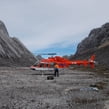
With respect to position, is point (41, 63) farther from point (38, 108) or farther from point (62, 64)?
point (38, 108)

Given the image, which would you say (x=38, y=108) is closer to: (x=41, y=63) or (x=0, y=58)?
(x=41, y=63)

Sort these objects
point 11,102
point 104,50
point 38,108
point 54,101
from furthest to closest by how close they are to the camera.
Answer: point 104,50
point 54,101
point 11,102
point 38,108

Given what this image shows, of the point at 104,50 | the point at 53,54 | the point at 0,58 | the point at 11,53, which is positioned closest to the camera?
the point at 53,54

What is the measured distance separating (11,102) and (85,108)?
13.6ft

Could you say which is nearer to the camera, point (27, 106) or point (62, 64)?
point (27, 106)

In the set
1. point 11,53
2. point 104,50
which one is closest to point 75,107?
point 11,53

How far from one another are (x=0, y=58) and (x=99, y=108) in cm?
12296

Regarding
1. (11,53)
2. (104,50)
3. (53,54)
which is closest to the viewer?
(53,54)

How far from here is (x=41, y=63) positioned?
78.2m

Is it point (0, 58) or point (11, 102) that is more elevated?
point (0, 58)

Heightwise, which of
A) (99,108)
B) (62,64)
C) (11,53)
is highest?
(11,53)

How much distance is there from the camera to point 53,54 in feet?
251

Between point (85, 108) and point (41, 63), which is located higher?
point (41, 63)

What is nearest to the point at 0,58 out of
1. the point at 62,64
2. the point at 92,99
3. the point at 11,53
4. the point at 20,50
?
the point at 11,53
